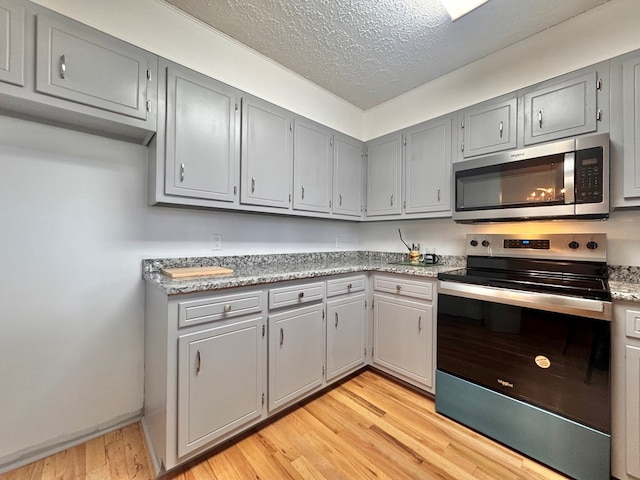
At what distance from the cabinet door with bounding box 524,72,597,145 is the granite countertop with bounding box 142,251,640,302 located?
926 mm

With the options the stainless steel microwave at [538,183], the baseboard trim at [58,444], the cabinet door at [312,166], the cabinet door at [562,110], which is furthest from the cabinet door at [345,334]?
the cabinet door at [562,110]

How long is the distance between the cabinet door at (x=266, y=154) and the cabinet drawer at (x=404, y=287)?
102 centimetres

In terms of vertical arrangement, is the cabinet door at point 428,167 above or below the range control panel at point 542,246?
above

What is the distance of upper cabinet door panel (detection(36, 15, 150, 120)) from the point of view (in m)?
1.25

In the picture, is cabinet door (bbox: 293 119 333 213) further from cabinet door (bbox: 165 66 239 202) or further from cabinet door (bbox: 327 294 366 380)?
cabinet door (bbox: 327 294 366 380)

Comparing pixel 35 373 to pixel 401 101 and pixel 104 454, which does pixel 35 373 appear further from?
pixel 401 101

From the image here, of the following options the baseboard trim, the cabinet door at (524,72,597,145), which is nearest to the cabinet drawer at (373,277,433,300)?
the cabinet door at (524,72,597,145)

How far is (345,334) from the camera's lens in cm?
220

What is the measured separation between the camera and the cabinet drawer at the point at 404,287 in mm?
1992

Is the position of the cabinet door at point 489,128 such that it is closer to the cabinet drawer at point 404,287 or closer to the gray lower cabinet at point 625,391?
the cabinet drawer at point 404,287

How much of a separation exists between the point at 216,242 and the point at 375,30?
194 cm

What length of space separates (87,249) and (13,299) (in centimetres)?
39

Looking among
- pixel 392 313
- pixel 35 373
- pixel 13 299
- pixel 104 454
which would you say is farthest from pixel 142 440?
pixel 392 313

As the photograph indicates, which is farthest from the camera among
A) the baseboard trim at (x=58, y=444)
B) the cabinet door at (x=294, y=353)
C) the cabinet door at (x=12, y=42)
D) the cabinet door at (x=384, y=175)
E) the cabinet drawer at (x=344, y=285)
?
the cabinet door at (x=384, y=175)
